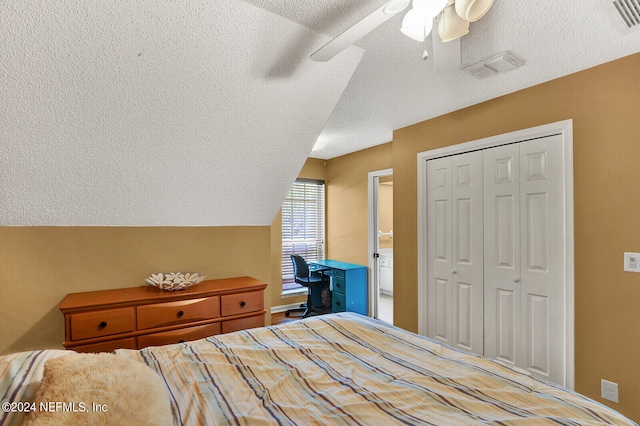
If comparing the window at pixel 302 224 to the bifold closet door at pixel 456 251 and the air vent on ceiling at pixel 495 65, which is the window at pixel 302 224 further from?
the air vent on ceiling at pixel 495 65

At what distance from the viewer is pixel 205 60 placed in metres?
1.79

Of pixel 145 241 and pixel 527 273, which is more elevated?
pixel 145 241

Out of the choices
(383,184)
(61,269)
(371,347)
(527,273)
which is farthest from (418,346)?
(383,184)

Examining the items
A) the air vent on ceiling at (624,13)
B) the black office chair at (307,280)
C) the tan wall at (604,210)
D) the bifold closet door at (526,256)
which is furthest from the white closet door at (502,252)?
the black office chair at (307,280)

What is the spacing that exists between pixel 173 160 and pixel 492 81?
2.36 m

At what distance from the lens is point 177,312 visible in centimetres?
231

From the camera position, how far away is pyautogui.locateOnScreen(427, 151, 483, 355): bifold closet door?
2.95m

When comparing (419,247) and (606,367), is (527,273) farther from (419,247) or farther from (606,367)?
(419,247)

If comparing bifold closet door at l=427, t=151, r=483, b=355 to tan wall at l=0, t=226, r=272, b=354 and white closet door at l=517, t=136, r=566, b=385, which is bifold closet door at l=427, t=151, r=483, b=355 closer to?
white closet door at l=517, t=136, r=566, b=385

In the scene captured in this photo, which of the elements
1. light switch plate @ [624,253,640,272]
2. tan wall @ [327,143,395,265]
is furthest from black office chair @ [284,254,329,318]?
light switch plate @ [624,253,640,272]

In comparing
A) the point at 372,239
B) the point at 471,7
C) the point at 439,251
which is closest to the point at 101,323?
the point at 471,7

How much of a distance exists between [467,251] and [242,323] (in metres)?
2.04

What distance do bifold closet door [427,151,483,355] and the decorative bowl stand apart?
2191 millimetres

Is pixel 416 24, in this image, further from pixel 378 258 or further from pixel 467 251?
pixel 378 258
